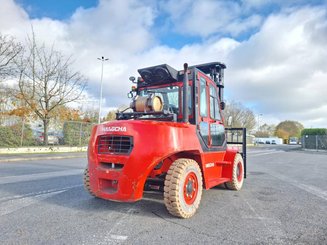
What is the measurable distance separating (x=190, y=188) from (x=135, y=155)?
1.19 meters

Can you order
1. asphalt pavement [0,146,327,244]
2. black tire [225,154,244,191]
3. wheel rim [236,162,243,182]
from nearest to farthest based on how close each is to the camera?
asphalt pavement [0,146,327,244] → black tire [225,154,244,191] → wheel rim [236,162,243,182]

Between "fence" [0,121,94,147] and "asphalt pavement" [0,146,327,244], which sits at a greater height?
"fence" [0,121,94,147]

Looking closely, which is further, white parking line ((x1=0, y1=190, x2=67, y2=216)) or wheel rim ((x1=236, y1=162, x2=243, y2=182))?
wheel rim ((x1=236, y1=162, x2=243, y2=182))

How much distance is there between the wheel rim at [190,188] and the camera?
443cm

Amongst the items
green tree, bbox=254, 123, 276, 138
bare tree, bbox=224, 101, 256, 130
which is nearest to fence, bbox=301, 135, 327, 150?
bare tree, bbox=224, 101, 256, 130

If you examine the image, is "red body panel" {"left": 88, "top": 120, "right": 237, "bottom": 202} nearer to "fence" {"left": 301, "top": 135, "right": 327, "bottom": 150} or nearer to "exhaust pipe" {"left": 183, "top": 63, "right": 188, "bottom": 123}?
"exhaust pipe" {"left": 183, "top": 63, "right": 188, "bottom": 123}

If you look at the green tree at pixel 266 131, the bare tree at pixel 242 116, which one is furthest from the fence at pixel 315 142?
the green tree at pixel 266 131

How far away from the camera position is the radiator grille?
4273 mm

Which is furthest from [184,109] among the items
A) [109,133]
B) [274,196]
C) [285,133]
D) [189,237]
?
[285,133]

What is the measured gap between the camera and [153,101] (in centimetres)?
484

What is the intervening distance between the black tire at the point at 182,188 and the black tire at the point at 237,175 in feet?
6.50

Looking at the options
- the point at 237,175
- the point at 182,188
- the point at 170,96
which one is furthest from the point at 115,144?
the point at 237,175

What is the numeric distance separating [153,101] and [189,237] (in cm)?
243

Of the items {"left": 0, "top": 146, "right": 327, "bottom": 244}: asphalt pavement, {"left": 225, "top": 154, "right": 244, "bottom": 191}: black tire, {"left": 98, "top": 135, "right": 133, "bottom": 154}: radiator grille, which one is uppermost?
{"left": 98, "top": 135, "right": 133, "bottom": 154}: radiator grille
